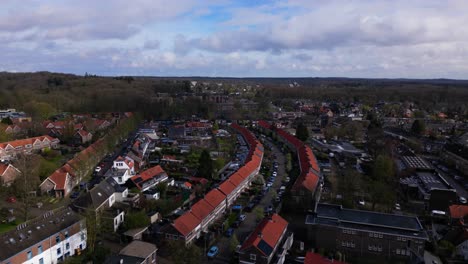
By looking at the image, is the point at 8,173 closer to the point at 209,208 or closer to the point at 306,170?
the point at 209,208

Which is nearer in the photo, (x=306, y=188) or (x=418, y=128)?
(x=306, y=188)

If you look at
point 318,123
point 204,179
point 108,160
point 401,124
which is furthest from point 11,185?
point 401,124

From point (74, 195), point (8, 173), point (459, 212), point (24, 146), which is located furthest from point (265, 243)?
point (24, 146)

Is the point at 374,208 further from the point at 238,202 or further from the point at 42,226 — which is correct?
the point at 42,226

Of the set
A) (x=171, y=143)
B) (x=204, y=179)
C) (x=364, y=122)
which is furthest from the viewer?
(x=364, y=122)

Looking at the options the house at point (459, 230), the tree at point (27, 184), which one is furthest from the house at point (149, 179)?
the house at point (459, 230)

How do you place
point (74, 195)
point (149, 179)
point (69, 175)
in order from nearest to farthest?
1. point (74, 195)
2. point (69, 175)
3. point (149, 179)
